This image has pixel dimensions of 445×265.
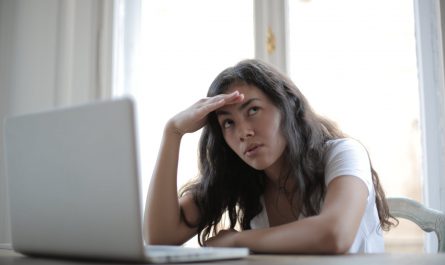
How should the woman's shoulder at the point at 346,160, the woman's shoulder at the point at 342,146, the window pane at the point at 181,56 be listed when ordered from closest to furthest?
the woman's shoulder at the point at 346,160, the woman's shoulder at the point at 342,146, the window pane at the point at 181,56

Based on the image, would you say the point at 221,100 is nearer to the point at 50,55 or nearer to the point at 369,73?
the point at 369,73

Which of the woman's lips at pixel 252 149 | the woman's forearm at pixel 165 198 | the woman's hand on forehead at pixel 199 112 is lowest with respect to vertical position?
the woman's forearm at pixel 165 198

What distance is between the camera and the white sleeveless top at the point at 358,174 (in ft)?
4.06

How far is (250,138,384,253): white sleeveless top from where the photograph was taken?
124cm

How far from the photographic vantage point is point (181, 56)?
2490 millimetres

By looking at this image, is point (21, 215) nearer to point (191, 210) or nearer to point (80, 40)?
point (191, 210)

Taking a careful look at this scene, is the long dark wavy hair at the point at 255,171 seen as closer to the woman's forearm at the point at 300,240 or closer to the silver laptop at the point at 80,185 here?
the woman's forearm at the point at 300,240

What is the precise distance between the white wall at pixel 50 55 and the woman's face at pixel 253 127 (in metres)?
1.14

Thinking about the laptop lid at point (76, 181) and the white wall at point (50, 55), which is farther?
the white wall at point (50, 55)

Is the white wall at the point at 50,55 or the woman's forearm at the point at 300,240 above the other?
the white wall at the point at 50,55

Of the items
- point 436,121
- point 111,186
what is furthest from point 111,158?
point 436,121

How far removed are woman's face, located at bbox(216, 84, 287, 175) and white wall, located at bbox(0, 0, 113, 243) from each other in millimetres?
1137

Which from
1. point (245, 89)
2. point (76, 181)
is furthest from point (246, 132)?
point (76, 181)

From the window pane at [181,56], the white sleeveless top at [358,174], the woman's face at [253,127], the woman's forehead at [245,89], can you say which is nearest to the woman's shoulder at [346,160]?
the white sleeveless top at [358,174]
